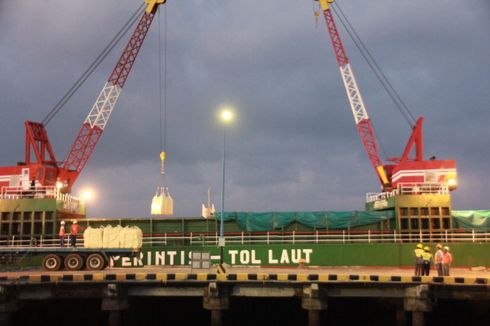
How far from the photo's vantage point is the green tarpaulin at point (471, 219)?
4497cm

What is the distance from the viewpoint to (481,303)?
3064cm

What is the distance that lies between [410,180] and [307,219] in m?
13.3

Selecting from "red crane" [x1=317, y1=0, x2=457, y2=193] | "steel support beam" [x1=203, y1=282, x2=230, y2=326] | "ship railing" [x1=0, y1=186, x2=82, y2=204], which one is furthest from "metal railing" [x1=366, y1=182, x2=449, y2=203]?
"ship railing" [x1=0, y1=186, x2=82, y2=204]

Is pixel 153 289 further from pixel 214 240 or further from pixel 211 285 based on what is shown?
pixel 214 240

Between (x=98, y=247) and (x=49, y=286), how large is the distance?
26.4 feet

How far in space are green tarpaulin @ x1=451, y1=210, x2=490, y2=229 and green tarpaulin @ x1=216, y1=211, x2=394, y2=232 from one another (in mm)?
7251

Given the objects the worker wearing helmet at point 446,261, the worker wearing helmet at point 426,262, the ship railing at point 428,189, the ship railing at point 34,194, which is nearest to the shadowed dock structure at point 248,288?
the worker wearing helmet at point 426,262

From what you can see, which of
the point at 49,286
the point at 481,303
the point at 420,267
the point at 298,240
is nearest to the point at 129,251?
the point at 49,286

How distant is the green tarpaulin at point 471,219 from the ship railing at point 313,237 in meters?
3.39

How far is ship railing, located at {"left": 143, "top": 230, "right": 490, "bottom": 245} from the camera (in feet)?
128

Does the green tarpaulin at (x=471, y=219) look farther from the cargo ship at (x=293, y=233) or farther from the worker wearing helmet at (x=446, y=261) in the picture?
the worker wearing helmet at (x=446, y=261)

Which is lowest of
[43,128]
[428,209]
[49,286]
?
[49,286]

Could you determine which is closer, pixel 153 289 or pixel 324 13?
pixel 153 289

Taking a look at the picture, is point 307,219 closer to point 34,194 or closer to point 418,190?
point 418,190
